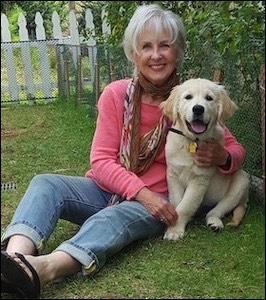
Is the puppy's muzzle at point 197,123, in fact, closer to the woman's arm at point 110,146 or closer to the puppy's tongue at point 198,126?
the puppy's tongue at point 198,126

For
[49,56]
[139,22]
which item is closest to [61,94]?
[49,56]

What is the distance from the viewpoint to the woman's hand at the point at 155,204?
180 centimetres

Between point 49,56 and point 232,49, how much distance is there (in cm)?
54

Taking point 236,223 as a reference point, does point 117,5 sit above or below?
above

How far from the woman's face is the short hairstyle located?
0.5 inches

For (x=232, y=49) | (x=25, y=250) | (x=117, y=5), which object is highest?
(x=117, y=5)

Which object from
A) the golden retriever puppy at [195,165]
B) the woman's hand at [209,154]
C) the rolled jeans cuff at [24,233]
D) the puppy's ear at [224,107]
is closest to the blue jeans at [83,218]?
the rolled jeans cuff at [24,233]

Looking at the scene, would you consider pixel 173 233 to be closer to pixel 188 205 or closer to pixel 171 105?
pixel 188 205

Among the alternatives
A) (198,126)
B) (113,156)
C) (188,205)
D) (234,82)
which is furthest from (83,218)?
(234,82)

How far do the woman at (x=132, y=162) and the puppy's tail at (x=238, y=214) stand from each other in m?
0.12

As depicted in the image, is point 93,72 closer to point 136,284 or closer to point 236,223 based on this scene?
point 236,223

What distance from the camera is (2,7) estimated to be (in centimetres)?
123

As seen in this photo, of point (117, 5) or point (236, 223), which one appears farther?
point (236, 223)

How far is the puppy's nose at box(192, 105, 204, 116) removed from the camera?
1.81 m
